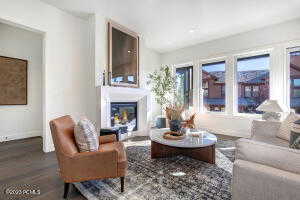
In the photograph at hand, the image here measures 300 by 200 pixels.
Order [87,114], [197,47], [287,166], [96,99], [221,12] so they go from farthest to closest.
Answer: [197,47]
[87,114]
[96,99]
[221,12]
[287,166]

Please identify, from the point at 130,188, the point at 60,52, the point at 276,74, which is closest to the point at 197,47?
the point at 276,74

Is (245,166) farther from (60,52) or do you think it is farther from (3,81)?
(3,81)

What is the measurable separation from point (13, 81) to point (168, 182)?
4334 mm

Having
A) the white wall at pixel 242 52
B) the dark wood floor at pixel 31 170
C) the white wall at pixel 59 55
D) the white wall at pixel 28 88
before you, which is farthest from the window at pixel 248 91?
the white wall at pixel 28 88

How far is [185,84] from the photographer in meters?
5.76

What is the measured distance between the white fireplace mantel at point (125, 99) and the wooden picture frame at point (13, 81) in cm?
230

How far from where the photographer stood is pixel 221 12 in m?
3.34

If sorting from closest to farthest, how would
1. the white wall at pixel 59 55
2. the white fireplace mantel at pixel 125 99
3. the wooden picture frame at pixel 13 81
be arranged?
the white wall at pixel 59 55 → the white fireplace mantel at pixel 125 99 → the wooden picture frame at pixel 13 81

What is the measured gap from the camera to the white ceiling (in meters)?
3.05

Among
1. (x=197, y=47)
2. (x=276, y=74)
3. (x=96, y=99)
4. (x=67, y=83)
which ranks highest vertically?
(x=197, y=47)

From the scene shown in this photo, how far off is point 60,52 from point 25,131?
2.39 meters

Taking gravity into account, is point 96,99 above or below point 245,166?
above

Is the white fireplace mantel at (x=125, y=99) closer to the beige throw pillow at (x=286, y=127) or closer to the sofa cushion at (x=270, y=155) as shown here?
the sofa cushion at (x=270, y=155)

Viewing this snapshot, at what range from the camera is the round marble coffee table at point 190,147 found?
7.63 feet
